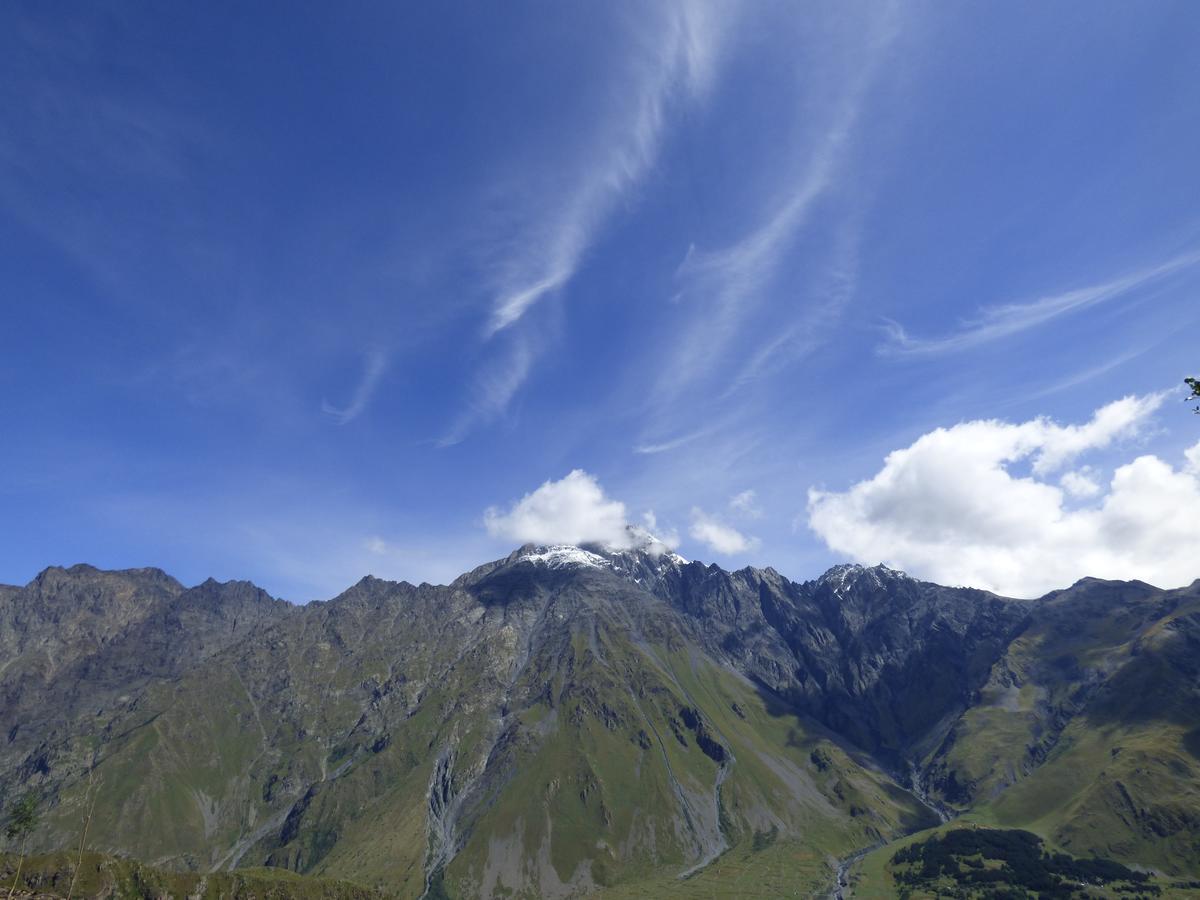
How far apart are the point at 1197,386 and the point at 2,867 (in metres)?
291

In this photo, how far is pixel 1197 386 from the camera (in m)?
56.9

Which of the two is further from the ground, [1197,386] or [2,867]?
[1197,386]

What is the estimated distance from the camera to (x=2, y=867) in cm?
19250

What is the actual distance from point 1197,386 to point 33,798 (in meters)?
148

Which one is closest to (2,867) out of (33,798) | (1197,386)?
(33,798)

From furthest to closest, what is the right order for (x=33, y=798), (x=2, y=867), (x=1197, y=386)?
(x=2, y=867) → (x=33, y=798) → (x=1197, y=386)

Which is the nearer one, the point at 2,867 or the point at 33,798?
the point at 33,798

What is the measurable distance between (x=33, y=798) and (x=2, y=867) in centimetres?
15237

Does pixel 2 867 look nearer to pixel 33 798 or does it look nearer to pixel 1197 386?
pixel 33 798

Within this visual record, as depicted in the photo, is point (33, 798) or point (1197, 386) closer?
point (1197, 386)

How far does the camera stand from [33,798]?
310ft

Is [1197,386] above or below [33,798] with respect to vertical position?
above

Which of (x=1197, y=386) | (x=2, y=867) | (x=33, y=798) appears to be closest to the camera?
(x=1197, y=386)

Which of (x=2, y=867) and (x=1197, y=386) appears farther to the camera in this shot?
(x=2, y=867)
